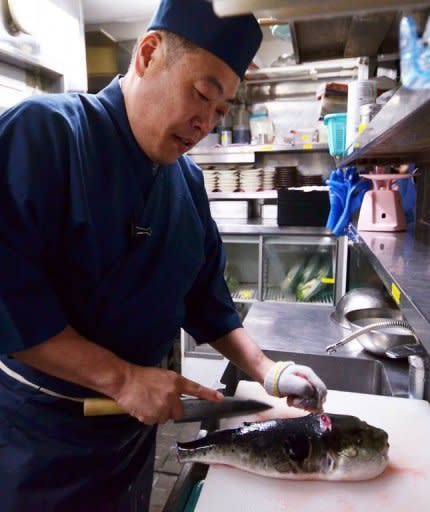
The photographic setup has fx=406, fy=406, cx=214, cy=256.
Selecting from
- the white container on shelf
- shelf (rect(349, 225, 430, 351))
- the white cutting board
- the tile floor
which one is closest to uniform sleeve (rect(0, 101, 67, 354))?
the white cutting board

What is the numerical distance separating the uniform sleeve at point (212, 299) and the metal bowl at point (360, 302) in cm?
77

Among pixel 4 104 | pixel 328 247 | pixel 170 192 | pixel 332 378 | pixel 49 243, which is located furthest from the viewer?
pixel 328 247

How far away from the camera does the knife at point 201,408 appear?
3.15 feet

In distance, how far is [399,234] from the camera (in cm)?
167

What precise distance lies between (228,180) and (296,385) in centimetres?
276

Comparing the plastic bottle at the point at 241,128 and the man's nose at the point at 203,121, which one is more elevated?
the plastic bottle at the point at 241,128

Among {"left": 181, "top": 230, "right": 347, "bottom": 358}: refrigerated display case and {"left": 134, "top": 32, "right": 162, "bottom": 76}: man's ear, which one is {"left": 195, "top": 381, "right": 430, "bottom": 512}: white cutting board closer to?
{"left": 134, "top": 32, "right": 162, "bottom": 76}: man's ear

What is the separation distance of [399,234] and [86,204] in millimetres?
1289

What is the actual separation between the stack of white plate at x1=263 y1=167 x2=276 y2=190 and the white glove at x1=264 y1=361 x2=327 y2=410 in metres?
2.65

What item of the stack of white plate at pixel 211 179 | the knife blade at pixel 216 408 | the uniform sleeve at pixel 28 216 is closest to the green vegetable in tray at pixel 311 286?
the stack of white plate at pixel 211 179

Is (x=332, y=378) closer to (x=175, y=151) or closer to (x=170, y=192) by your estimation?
(x=170, y=192)

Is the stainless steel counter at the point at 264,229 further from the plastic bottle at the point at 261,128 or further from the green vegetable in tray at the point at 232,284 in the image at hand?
the plastic bottle at the point at 261,128

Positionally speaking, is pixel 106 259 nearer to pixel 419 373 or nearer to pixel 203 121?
pixel 203 121

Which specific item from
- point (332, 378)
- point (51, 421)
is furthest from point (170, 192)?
point (332, 378)
